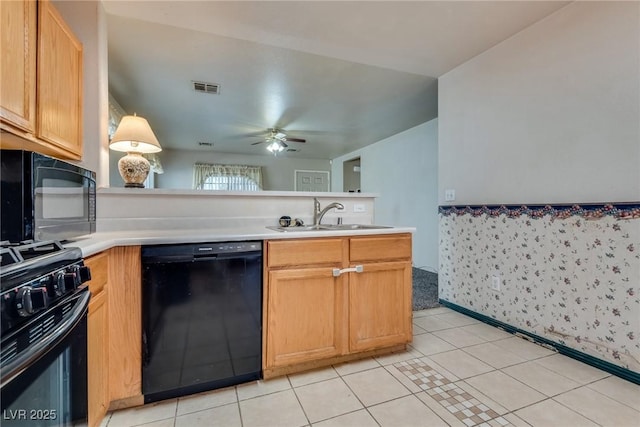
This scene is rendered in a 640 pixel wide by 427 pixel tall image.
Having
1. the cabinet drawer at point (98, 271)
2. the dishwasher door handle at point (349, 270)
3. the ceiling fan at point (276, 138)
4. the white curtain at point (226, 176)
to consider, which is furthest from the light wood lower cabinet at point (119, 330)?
the white curtain at point (226, 176)

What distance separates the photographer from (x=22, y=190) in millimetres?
1072

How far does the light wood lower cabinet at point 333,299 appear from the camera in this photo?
1.66 meters

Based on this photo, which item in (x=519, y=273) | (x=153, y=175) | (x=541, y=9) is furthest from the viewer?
(x=153, y=175)

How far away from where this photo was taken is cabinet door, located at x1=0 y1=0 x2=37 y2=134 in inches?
46.1

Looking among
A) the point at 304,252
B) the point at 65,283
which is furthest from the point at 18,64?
the point at 304,252

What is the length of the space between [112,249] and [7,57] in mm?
868

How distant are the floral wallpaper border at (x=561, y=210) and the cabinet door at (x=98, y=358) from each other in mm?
2711

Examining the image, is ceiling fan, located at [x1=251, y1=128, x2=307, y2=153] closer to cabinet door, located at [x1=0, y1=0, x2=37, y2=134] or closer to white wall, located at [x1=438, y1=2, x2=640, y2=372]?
white wall, located at [x1=438, y1=2, x2=640, y2=372]

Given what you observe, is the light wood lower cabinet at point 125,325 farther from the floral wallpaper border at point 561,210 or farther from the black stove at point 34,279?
the floral wallpaper border at point 561,210

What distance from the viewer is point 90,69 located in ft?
6.22

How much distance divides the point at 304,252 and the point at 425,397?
989 mm

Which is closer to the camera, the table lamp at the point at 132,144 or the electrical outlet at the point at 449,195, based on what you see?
the table lamp at the point at 132,144

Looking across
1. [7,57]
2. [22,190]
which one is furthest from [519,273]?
[7,57]

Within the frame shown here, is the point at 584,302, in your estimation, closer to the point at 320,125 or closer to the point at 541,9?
the point at 541,9
